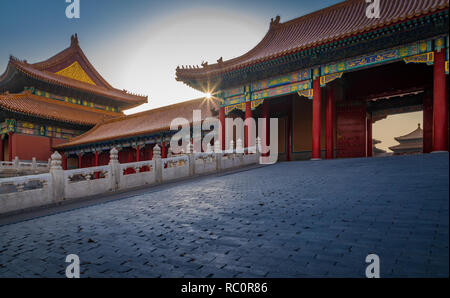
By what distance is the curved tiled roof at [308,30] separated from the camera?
939 centimetres

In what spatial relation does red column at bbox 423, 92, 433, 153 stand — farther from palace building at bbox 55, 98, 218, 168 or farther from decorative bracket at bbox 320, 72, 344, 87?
palace building at bbox 55, 98, 218, 168

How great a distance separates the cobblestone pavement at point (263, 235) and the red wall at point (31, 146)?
56.0ft

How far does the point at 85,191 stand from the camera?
6996 mm

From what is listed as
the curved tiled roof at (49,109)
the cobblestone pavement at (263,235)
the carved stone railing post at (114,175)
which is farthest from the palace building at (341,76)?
the curved tiled roof at (49,109)

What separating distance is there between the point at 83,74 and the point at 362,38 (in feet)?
84.9

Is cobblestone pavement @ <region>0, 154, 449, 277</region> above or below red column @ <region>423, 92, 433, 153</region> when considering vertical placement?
below

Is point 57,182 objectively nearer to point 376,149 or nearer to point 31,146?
point 31,146

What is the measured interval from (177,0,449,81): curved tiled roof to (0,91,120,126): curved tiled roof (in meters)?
12.2

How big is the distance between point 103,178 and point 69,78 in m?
21.4

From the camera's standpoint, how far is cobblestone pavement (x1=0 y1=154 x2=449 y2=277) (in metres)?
2.06

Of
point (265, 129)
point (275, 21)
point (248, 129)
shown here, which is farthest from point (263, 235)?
point (275, 21)

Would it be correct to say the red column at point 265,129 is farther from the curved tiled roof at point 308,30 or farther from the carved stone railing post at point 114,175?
the carved stone railing post at point 114,175

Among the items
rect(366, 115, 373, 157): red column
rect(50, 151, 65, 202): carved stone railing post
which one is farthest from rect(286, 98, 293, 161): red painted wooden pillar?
rect(50, 151, 65, 202): carved stone railing post

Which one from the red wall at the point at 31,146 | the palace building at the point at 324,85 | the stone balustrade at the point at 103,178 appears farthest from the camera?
the red wall at the point at 31,146
